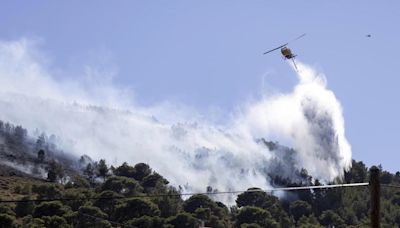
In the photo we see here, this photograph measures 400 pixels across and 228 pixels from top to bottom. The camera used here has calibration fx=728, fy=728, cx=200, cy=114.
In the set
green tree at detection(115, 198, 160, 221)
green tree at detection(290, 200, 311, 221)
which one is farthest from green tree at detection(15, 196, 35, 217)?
green tree at detection(290, 200, 311, 221)

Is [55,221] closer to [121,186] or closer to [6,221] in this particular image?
[6,221]

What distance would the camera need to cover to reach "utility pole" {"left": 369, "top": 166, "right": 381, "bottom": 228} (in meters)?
25.2

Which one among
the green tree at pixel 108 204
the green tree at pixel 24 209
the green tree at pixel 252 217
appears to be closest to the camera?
the green tree at pixel 24 209

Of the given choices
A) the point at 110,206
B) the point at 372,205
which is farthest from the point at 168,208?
the point at 372,205

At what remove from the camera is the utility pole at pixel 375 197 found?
990 inches

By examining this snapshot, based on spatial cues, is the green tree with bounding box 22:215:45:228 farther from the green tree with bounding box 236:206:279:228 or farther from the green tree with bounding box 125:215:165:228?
the green tree with bounding box 236:206:279:228

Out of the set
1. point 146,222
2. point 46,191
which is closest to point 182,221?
point 146,222

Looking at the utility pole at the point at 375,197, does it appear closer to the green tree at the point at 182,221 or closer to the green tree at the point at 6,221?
the green tree at the point at 6,221

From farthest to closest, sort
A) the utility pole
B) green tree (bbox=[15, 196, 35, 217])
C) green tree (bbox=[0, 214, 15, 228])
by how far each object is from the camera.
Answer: green tree (bbox=[15, 196, 35, 217])
green tree (bbox=[0, 214, 15, 228])
the utility pole

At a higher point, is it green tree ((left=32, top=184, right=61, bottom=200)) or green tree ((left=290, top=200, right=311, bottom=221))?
green tree ((left=290, top=200, right=311, bottom=221))

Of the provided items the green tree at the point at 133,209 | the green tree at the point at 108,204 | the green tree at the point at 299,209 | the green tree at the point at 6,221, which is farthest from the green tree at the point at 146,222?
the green tree at the point at 299,209

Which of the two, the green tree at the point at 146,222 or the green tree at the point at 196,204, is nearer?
the green tree at the point at 146,222

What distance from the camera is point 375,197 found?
25312 millimetres

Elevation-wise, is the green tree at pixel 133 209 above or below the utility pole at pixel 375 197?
above
